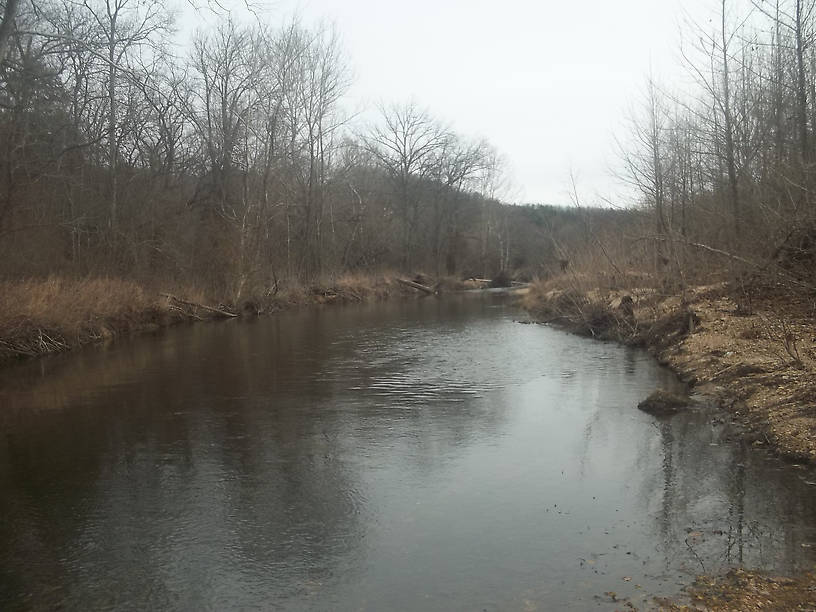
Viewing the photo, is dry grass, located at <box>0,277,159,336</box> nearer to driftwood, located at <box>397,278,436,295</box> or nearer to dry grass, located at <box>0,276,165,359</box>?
dry grass, located at <box>0,276,165,359</box>

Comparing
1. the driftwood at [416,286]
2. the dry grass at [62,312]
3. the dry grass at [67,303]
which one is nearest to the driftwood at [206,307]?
the dry grass at [67,303]

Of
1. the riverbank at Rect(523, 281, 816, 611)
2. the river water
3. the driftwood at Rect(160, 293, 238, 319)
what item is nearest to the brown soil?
the riverbank at Rect(523, 281, 816, 611)

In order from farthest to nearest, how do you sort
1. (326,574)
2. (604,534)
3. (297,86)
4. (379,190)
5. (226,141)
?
(379,190) → (297,86) → (226,141) → (604,534) → (326,574)

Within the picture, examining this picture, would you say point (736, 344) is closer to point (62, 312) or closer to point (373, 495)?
point (373, 495)

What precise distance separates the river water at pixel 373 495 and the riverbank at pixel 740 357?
36 centimetres

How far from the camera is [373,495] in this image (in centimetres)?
675

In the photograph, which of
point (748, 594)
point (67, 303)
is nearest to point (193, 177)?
point (67, 303)

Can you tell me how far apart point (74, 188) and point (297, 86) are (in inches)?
670

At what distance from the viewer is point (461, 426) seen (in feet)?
31.3

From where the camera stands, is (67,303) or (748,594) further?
(67,303)

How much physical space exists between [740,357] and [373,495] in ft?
26.2

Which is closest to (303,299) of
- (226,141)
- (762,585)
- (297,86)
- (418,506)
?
(226,141)

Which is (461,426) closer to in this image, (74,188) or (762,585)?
(762,585)

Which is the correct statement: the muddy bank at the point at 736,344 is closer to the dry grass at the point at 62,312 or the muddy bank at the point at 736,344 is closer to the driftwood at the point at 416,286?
the dry grass at the point at 62,312
